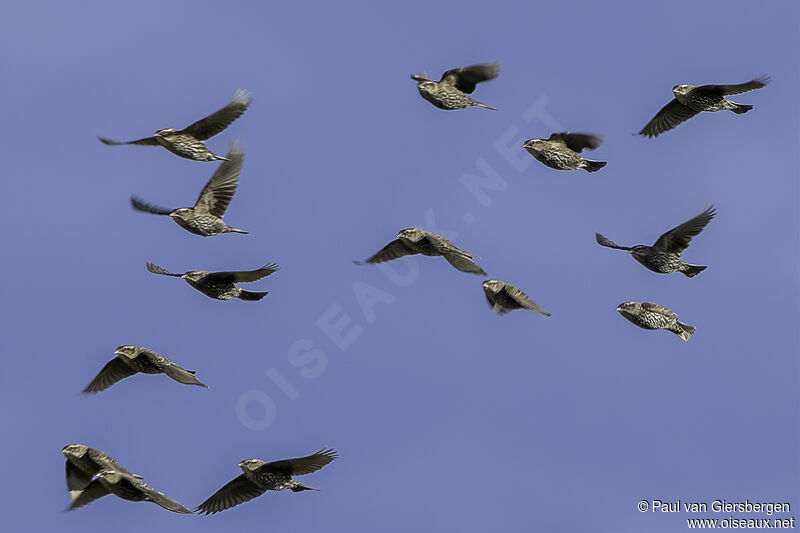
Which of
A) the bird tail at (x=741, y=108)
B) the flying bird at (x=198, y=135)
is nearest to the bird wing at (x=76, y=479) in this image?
the flying bird at (x=198, y=135)

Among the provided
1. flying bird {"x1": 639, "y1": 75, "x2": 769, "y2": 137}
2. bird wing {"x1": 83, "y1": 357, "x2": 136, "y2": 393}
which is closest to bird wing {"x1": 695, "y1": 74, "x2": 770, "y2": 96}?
flying bird {"x1": 639, "y1": 75, "x2": 769, "y2": 137}

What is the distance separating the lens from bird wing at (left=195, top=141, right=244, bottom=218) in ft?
68.9

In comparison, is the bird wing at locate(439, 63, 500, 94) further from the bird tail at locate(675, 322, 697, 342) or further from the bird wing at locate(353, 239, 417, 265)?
the bird tail at locate(675, 322, 697, 342)

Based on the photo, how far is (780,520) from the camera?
890 inches

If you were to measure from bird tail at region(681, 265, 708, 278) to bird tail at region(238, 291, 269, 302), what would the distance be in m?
6.75

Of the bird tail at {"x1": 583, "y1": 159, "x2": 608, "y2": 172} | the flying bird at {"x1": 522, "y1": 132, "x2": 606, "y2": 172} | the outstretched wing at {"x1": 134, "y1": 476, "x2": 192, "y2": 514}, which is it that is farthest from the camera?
the flying bird at {"x1": 522, "y1": 132, "x2": 606, "y2": 172}

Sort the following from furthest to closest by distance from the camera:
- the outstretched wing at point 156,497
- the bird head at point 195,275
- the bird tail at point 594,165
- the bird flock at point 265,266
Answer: the bird tail at point 594,165 < the bird head at point 195,275 < the bird flock at point 265,266 < the outstretched wing at point 156,497

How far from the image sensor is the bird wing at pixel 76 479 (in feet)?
65.1

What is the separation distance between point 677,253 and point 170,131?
27.7 feet

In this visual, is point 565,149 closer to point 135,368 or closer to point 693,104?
point 693,104

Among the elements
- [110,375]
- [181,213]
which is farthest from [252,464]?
[181,213]

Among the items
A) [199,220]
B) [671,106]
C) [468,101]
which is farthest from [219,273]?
[671,106]

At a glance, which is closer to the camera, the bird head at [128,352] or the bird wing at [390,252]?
the bird head at [128,352]

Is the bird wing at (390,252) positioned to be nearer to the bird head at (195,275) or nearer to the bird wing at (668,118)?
the bird head at (195,275)
